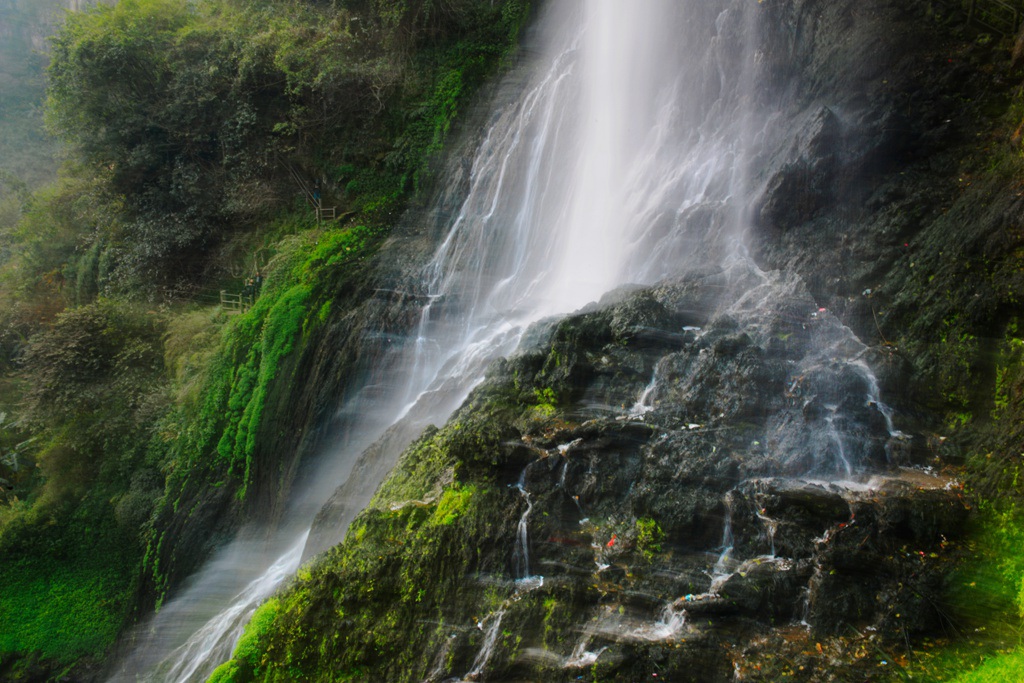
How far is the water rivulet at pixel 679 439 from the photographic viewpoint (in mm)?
5473

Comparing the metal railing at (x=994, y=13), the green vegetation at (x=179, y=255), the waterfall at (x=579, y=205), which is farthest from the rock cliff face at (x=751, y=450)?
the green vegetation at (x=179, y=255)

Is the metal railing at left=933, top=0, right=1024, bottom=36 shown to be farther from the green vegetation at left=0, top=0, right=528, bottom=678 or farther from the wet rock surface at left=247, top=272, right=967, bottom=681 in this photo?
the green vegetation at left=0, top=0, right=528, bottom=678

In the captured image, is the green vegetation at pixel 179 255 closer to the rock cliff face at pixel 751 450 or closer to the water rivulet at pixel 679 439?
the water rivulet at pixel 679 439

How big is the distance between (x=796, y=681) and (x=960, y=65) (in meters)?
6.61

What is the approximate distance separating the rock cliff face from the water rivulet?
0.02 meters

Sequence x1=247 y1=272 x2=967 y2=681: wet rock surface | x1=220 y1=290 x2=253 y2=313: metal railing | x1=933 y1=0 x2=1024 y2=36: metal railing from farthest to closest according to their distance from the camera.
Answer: x1=220 y1=290 x2=253 y2=313: metal railing, x1=933 y1=0 x2=1024 y2=36: metal railing, x1=247 y1=272 x2=967 y2=681: wet rock surface

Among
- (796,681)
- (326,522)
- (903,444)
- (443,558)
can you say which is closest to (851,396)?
(903,444)

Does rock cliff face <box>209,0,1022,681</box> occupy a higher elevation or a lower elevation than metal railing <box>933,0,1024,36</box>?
lower

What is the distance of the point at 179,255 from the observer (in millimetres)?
14250

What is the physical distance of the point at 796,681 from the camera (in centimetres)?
480

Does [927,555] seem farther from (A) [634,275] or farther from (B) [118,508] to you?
(B) [118,508]

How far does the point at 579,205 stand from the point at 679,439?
18.5 ft

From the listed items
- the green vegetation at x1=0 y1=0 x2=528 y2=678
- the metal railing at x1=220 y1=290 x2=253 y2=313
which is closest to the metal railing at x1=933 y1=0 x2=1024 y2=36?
the green vegetation at x1=0 y1=0 x2=528 y2=678

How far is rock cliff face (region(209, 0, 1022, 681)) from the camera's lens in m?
5.41
